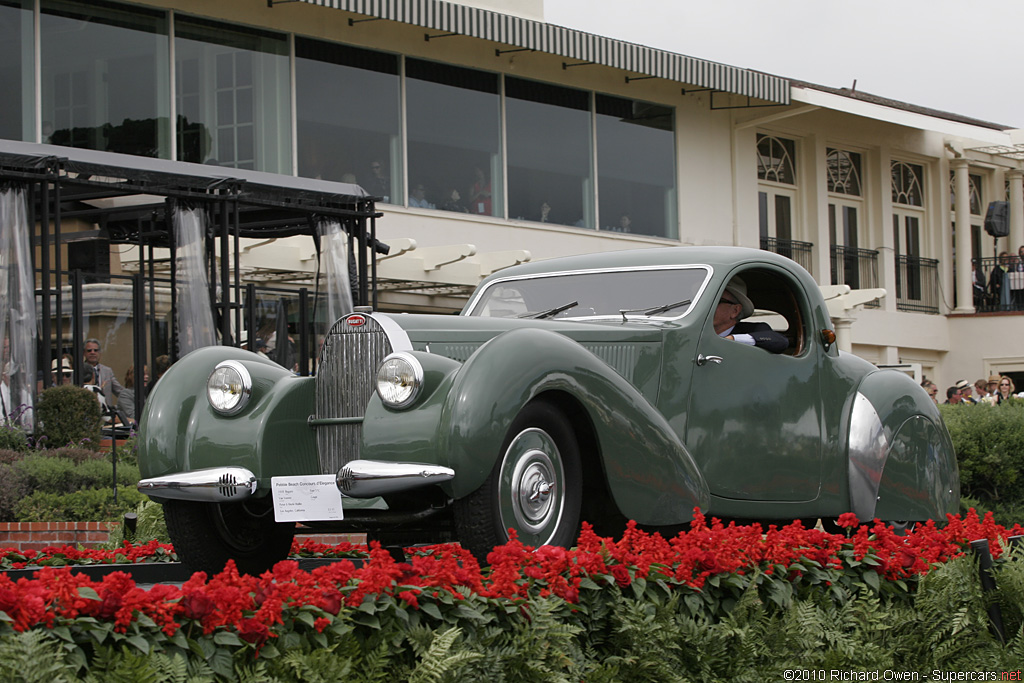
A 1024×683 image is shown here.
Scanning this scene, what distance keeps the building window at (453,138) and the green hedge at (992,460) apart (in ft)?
32.5

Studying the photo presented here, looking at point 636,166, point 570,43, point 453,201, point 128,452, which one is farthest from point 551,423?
point 636,166

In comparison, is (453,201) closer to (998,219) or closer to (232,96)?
(232,96)

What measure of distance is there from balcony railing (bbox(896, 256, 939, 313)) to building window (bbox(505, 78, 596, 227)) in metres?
8.80

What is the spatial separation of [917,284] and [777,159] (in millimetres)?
4586

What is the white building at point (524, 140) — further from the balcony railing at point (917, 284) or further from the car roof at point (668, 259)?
the car roof at point (668, 259)

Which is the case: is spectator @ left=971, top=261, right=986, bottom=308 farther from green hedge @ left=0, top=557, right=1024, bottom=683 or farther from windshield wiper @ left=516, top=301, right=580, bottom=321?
green hedge @ left=0, top=557, right=1024, bottom=683

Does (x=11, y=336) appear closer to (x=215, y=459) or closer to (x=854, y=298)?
(x=215, y=459)

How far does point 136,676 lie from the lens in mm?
3199

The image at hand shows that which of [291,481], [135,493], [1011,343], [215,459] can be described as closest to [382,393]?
[291,481]

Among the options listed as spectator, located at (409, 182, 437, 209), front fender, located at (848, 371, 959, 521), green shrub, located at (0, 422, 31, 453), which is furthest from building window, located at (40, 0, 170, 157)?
front fender, located at (848, 371, 959, 521)

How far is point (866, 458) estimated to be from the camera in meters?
7.35

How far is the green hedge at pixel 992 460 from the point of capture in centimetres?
1199

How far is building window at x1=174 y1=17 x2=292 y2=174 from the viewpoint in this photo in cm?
1767

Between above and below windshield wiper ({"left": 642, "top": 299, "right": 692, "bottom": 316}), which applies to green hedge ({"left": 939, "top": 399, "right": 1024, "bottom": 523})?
below
